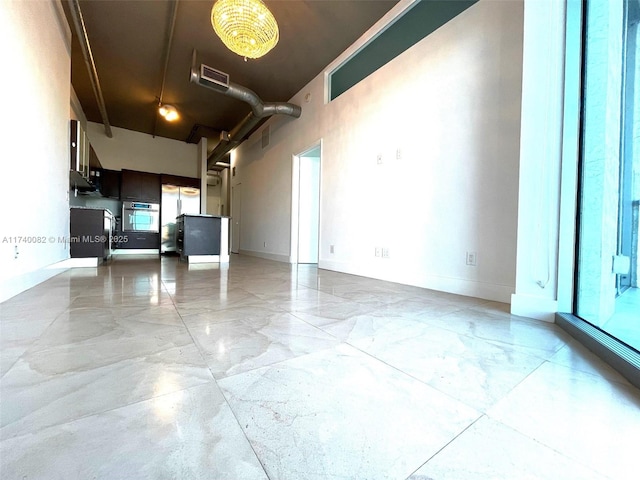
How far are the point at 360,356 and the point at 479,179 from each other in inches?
82.2

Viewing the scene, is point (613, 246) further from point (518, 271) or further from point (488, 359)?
point (488, 359)

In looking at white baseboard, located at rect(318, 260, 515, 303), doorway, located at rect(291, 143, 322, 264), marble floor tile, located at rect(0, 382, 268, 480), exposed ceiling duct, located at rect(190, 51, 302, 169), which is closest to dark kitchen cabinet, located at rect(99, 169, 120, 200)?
exposed ceiling duct, located at rect(190, 51, 302, 169)

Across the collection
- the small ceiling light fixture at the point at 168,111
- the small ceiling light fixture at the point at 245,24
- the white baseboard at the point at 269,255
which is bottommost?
the white baseboard at the point at 269,255

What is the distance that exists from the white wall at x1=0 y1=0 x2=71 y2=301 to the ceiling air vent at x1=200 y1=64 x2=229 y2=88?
1.54 m

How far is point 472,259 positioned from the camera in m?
2.49

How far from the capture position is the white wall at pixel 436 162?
2.30m

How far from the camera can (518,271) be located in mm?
1877

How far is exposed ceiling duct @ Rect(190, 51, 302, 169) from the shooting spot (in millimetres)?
3943

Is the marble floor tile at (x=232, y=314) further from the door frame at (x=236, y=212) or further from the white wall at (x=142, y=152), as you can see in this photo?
the white wall at (x=142, y=152)

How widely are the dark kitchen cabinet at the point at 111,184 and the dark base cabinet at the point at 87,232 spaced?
3.33m

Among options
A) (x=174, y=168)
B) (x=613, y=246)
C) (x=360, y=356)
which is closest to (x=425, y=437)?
(x=360, y=356)

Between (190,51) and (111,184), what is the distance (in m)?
4.67

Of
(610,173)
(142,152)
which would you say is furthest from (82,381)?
(142,152)

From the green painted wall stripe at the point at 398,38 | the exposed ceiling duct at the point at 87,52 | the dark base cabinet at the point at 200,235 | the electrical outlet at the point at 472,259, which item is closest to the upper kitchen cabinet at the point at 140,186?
the exposed ceiling duct at the point at 87,52
